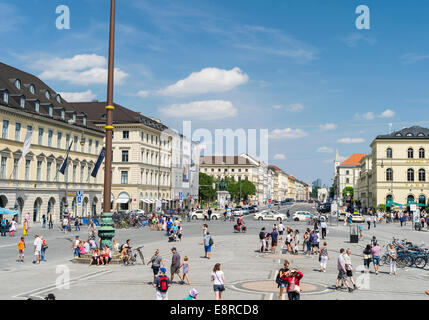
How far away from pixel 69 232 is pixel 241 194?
329ft

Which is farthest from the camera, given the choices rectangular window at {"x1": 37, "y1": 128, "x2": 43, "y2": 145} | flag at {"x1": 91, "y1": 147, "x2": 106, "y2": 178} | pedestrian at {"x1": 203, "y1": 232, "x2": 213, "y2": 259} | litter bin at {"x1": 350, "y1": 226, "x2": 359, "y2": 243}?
rectangular window at {"x1": 37, "y1": 128, "x2": 43, "y2": 145}

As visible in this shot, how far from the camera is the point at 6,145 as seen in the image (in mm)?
44875

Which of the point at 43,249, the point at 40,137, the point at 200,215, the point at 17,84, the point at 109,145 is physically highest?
the point at 17,84

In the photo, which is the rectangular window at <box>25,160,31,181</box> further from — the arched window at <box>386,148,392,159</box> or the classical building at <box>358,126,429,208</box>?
the arched window at <box>386,148,392,159</box>

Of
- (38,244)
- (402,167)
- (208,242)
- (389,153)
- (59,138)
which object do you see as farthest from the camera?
(389,153)

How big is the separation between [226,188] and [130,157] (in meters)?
61.2

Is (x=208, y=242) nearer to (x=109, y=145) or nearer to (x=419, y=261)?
(x=109, y=145)

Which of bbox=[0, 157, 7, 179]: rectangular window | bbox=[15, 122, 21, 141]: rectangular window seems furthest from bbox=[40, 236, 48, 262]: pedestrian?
bbox=[15, 122, 21, 141]: rectangular window

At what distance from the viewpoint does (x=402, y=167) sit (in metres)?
85.7

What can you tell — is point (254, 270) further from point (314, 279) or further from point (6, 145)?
point (6, 145)

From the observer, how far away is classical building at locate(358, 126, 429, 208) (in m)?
84.6

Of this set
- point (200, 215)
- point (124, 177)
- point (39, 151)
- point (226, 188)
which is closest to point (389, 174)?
point (200, 215)

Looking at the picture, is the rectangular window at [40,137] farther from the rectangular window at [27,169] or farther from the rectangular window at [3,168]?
the rectangular window at [3,168]

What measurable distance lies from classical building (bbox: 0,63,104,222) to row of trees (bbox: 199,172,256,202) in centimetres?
5318
